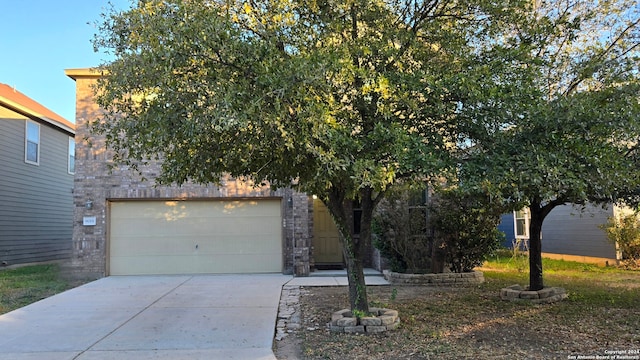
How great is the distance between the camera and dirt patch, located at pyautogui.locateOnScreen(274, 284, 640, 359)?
5516mm

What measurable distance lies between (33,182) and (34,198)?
546 mm

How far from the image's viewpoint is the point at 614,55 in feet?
24.3

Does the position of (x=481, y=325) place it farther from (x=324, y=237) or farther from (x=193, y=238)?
(x=193, y=238)

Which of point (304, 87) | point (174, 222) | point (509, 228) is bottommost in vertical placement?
point (509, 228)

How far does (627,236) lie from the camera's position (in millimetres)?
13078

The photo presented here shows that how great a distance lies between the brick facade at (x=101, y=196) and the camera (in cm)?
1204

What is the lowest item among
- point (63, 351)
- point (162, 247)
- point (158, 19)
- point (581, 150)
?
point (63, 351)

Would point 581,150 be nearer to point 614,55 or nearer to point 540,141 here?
point 540,141

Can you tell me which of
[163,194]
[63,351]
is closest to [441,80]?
[63,351]

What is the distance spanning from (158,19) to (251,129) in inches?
57.3

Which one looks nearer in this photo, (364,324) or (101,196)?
(364,324)

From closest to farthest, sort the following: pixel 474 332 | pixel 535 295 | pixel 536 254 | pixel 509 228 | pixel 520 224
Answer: pixel 474 332
pixel 535 295
pixel 536 254
pixel 520 224
pixel 509 228

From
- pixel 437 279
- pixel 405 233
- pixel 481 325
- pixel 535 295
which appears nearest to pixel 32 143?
pixel 405 233

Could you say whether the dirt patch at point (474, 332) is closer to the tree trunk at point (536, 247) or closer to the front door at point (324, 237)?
the tree trunk at point (536, 247)
